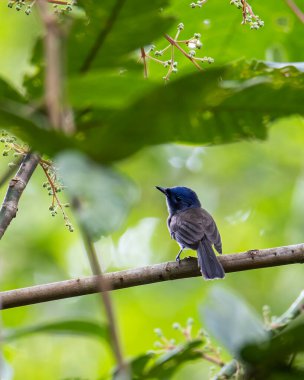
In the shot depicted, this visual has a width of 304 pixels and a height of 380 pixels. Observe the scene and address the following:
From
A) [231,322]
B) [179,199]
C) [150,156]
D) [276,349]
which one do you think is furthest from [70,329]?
[150,156]

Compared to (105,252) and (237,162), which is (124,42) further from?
(237,162)

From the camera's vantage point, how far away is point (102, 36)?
113cm

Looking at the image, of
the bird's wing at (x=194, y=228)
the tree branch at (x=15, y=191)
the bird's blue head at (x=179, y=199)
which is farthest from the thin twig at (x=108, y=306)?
the bird's blue head at (x=179, y=199)

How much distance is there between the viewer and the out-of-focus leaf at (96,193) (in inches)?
33.6

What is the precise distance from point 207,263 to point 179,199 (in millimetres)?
2109

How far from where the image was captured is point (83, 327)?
1.22 meters

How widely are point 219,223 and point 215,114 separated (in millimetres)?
6523

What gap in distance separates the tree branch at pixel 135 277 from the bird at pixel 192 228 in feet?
3.01

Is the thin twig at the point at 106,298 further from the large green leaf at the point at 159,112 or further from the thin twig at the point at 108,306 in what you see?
the large green leaf at the point at 159,112

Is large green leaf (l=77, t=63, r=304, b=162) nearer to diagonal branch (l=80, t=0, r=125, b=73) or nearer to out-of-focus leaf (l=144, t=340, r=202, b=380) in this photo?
diagonal branch (l=80, t=0, r=125, b=73)

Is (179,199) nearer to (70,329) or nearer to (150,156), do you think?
(150,156)

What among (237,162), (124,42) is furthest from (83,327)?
(237,162)

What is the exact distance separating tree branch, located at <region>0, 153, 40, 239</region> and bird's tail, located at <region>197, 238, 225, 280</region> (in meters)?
1.20

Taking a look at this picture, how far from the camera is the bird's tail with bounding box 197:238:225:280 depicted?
10.7 feet
